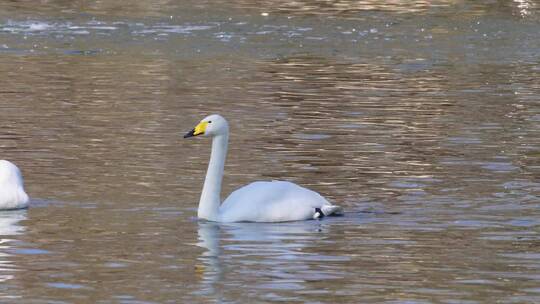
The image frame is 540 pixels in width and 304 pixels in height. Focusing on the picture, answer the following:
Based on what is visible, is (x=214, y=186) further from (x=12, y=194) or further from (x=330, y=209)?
(x=12, y=194)

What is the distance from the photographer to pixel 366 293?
27.0 ft

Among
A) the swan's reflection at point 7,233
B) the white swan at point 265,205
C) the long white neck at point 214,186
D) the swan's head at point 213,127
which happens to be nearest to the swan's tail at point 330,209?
the white swan at point 265,205

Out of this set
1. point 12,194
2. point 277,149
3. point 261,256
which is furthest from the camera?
point 277,149

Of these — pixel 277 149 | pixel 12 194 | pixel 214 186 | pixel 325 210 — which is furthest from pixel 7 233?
pixel 277 149

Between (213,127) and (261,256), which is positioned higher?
(213,127)

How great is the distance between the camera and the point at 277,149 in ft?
45.8

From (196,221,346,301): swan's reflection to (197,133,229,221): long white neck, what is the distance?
0.26 feet

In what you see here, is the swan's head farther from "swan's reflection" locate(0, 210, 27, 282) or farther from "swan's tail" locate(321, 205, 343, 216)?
"swan's reflection" locate(0, 210, 27, 282)

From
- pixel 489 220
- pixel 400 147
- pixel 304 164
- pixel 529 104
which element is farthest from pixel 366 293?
pixel 529 104

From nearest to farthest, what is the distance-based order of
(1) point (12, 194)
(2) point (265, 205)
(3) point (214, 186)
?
1. (2) point (265, 205)
2. (3) point (214, 186)
3. (1) point (12, 194)

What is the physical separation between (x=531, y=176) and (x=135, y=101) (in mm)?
6479

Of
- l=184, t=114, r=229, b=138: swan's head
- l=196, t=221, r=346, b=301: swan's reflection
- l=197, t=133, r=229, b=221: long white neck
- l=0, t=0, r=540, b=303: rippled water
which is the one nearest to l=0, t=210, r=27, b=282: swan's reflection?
l=0, t=0, r=540, b=303: rippled water

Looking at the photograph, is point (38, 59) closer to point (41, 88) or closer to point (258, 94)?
point (41, 88)

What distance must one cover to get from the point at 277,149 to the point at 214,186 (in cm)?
322
